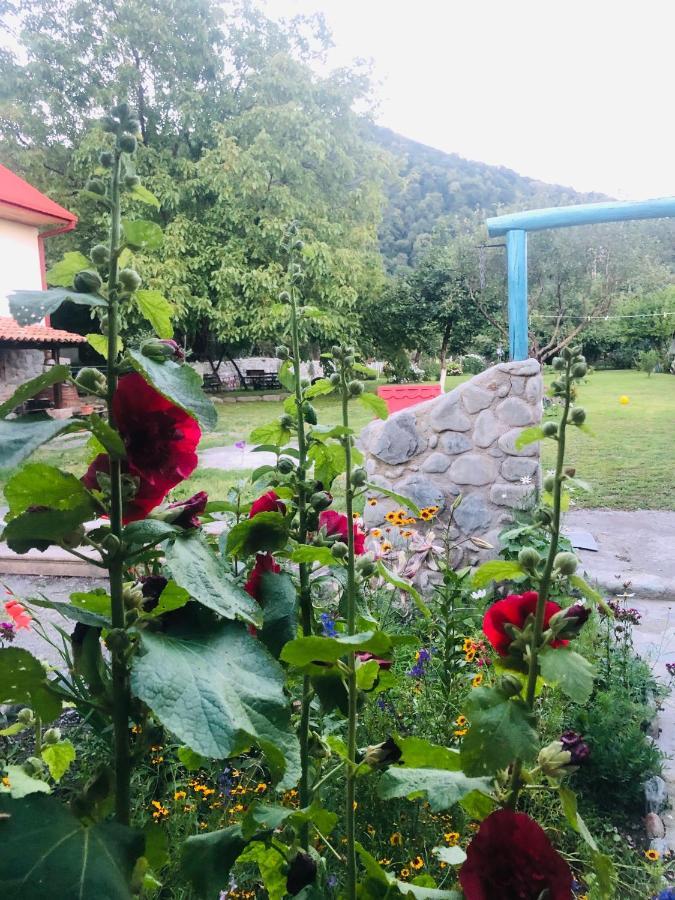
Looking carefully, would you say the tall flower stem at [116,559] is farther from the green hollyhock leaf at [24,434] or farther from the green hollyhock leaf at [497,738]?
the green hollyhock leaf at [497,738]

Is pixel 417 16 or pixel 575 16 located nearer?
pixel 575 16

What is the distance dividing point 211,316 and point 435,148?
156 inches

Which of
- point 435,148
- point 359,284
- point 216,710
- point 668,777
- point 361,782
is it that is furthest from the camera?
point 435,148

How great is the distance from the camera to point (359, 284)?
498 cm

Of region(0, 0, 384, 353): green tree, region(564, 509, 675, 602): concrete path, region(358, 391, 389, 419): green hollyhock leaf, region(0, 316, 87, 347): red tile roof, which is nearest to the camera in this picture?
region(358, 391, 389, 419): green hollyhock leaf

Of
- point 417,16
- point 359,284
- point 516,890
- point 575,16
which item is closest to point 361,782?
point 516,890

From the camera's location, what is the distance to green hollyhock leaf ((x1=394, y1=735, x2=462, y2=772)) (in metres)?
0.33

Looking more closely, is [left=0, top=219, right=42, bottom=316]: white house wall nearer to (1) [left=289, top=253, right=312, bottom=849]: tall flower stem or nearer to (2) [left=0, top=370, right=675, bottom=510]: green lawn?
(2) [left=0, top=370, right=675, bottom=510]: green lawn

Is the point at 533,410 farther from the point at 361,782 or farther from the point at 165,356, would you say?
the point at 165,356

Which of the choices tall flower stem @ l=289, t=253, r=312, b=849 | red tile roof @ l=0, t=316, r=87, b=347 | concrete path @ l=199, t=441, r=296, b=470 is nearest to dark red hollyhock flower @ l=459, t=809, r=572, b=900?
tall flower stem @ l=289, t=253, r=312, b=849

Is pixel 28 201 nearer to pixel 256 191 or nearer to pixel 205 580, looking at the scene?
pixel 205 580

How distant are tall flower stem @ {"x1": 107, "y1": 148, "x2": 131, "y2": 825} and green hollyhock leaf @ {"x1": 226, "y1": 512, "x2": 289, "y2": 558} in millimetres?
101

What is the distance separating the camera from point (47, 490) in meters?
0.26

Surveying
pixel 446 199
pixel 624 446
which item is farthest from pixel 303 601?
pixel 446 199
